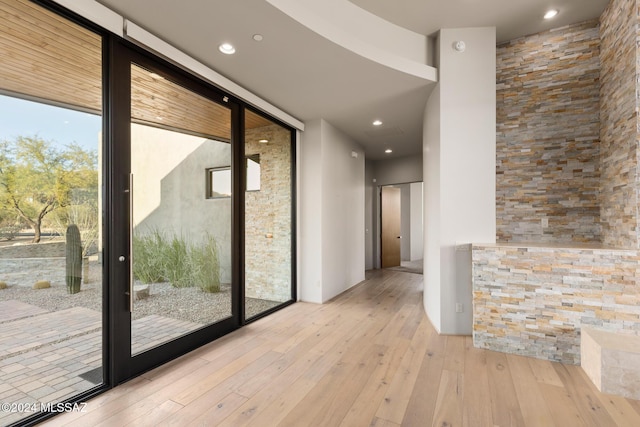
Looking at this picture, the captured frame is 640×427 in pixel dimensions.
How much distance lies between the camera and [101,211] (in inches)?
89.3

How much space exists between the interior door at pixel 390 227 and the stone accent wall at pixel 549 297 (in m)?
4.88

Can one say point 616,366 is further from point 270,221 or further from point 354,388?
point 270,221

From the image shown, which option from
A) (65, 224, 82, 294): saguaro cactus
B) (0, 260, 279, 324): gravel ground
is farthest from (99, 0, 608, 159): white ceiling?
(0, 260, 279, 324): gravel ground

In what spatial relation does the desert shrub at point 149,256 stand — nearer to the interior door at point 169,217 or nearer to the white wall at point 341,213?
the interior door at point 169,217

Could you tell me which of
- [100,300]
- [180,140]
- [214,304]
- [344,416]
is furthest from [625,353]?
[180,140]

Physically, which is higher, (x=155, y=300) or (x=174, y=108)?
(x=174, y=108)

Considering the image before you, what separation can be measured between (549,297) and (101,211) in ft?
13.0

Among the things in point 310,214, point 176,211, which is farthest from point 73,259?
point 310,214

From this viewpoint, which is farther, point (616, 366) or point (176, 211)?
point (176, 211)

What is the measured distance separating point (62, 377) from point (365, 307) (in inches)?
136

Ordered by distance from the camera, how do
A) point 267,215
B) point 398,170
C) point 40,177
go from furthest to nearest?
point 398,170
point 267,215
point 40,177

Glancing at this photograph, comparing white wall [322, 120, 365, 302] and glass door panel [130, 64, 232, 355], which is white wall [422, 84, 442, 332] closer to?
white wall [322, 120, 365, 302]

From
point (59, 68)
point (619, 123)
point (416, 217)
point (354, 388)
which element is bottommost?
point (354, 388)

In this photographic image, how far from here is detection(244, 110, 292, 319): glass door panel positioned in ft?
13.2
